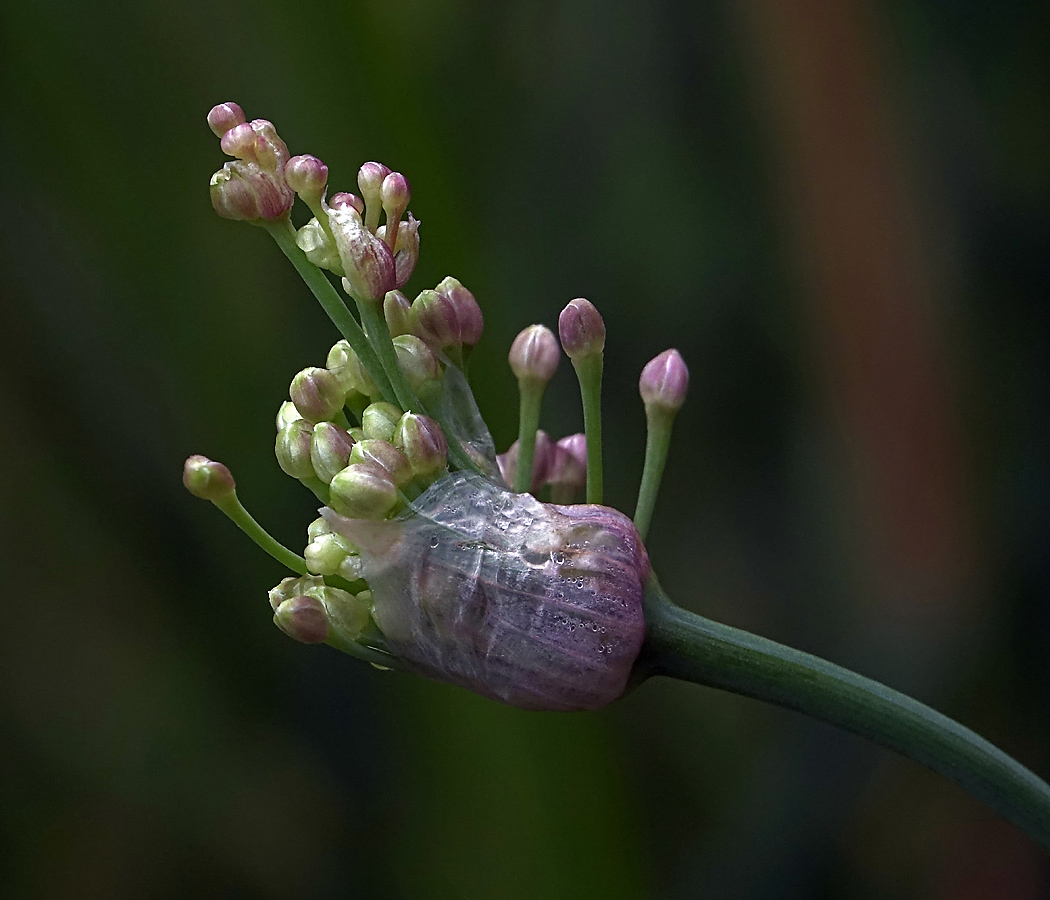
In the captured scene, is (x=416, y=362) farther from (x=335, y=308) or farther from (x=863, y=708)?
(x=863, y=708)

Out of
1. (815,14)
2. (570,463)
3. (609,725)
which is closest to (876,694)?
(570,463)

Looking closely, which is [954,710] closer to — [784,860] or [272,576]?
[784,860]

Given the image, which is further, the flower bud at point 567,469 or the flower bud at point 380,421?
the flower bud at point 567,469

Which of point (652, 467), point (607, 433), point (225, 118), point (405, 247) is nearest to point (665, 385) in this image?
point (652, 467)

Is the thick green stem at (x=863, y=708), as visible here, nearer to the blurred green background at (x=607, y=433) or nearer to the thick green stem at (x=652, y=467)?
the thick green stem at (x=652, y=467)

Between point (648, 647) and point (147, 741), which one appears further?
point (147, 741)

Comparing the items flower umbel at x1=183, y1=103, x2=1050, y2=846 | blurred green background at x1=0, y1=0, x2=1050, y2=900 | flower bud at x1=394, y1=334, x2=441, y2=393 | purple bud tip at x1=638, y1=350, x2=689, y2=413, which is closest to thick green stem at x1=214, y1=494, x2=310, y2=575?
flower umbel at x1=183, y1=103, x2=1050, y2=846

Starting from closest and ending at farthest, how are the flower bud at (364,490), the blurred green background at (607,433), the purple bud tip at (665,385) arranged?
1. the flower bud at (364,490)
2. the purple bud tip at (665,385)
3. the blurred green background at (607,433)

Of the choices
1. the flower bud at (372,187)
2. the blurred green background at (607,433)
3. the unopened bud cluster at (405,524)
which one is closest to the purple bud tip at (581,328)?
the unopened bud cluster at (405,524)
